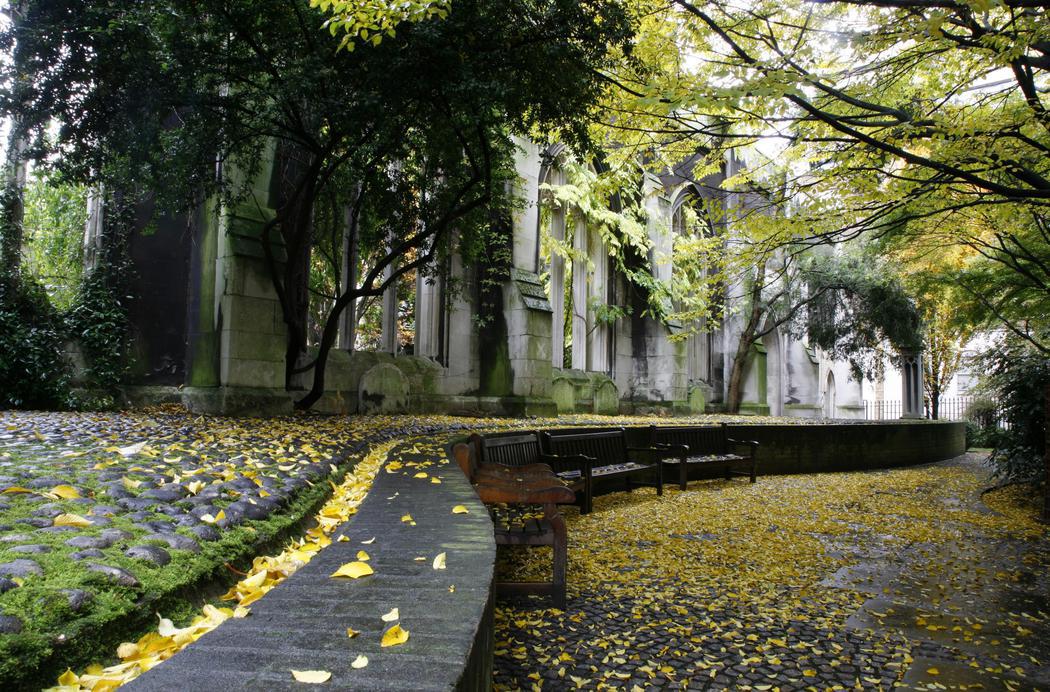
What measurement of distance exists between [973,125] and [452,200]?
20.3 ft

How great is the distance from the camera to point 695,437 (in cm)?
991

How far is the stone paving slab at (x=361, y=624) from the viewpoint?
3.98 ft

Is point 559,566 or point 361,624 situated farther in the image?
point 559,566

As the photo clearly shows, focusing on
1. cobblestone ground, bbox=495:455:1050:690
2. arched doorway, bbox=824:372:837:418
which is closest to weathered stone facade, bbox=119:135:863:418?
cobblestone ground, bbox=495:455:1050:690

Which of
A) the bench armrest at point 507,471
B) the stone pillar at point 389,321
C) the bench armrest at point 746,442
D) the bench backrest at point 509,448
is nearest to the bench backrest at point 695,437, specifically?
the bench armrest at point 746,442

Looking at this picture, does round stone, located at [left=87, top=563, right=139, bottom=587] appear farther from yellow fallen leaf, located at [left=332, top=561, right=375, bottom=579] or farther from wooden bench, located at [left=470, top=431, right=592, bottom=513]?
wooden bench, located at [left=470, top=431, right=592, bottom=513]

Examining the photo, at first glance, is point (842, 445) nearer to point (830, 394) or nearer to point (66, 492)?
point (66, 492)

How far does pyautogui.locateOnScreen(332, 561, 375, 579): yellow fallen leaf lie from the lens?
1.89 meters

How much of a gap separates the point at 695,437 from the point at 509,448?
4.55 m

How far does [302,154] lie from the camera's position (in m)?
10.2

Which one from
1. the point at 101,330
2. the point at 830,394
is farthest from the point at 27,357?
the point at 830,394

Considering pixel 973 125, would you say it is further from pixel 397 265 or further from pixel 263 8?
pixel 397 265

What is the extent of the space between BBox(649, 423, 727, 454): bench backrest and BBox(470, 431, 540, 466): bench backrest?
2633mm

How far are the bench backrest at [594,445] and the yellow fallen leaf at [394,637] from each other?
18.4ft
